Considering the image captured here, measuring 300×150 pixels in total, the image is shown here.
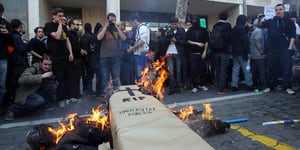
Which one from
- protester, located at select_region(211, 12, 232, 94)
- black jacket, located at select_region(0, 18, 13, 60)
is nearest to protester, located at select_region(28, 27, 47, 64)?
black jacket, located at select_region(0, 18, 13, 60)

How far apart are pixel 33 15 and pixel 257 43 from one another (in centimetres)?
1209

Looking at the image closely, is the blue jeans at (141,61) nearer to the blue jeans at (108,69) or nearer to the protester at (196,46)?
the blue jeans at (108,69)

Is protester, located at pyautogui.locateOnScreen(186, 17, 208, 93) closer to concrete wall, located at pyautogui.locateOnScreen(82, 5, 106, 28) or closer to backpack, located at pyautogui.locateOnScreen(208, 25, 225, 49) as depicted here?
backpack, located at pyautogui.locateOnScreen(208, 25, 225, 49)

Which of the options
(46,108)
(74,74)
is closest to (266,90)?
(74,74)

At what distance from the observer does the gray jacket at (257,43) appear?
7.50 m

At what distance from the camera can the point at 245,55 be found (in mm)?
7543

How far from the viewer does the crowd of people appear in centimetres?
596

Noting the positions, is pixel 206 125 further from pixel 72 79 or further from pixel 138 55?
pixel 138 55

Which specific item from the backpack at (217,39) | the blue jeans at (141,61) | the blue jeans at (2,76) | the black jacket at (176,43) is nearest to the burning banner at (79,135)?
the blue jeans at (2,76)

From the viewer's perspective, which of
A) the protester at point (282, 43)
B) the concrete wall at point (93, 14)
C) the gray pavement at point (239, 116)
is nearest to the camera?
the gray pavement at point (239, 116)

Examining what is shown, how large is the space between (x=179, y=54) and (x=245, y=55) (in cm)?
174

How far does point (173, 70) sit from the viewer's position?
755 cm

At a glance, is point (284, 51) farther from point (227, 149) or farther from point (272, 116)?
point (227, 149)

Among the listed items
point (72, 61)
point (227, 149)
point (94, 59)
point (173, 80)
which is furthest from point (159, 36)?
point (227, 149)
